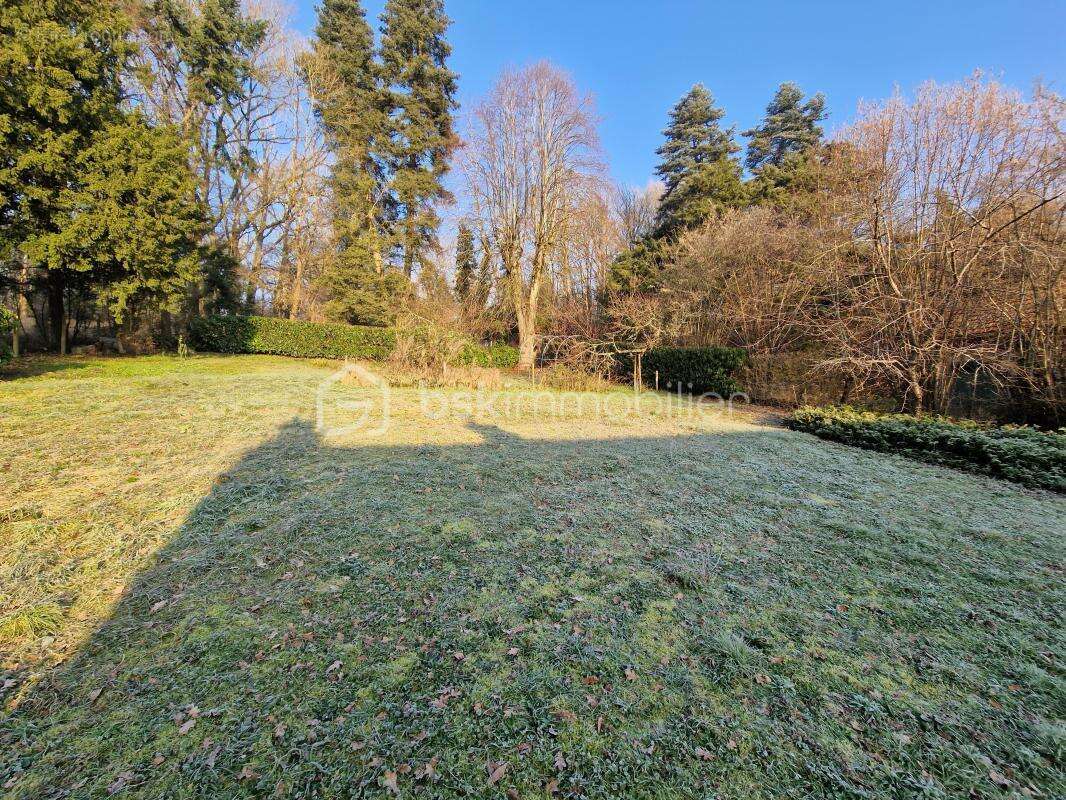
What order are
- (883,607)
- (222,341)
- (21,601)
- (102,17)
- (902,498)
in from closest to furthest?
(21,601)
(883,607)
(902,498)
(102,17)
(222,341)

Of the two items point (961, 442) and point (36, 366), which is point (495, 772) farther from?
point (36, 366)

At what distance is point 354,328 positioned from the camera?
17.0 m

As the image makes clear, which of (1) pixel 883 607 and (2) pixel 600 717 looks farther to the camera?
(1) pixel 883 607

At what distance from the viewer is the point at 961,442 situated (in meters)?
5.57

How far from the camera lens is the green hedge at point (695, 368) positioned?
11.5 m

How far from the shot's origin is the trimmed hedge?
15.5 m

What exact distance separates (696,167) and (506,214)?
34.5 ft

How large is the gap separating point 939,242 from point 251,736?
37.1 ft

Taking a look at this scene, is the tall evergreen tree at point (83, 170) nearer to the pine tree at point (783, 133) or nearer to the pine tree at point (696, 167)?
the pine tree at point (696, 167)

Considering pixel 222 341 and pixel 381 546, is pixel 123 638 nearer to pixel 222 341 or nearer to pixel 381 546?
pixel 381 546

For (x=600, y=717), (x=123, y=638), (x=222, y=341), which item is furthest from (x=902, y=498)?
(x=222, y=341)

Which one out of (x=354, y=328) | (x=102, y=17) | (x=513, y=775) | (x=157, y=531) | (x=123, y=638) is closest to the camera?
(x=513, y=775)

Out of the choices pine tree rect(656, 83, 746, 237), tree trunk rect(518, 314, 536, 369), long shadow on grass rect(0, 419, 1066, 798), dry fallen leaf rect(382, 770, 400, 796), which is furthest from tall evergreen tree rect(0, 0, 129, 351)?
pine tree rect(656, 83, 746, 237)

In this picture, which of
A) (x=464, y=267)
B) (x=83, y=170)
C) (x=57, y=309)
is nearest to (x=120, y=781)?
(x=83, y=170)
